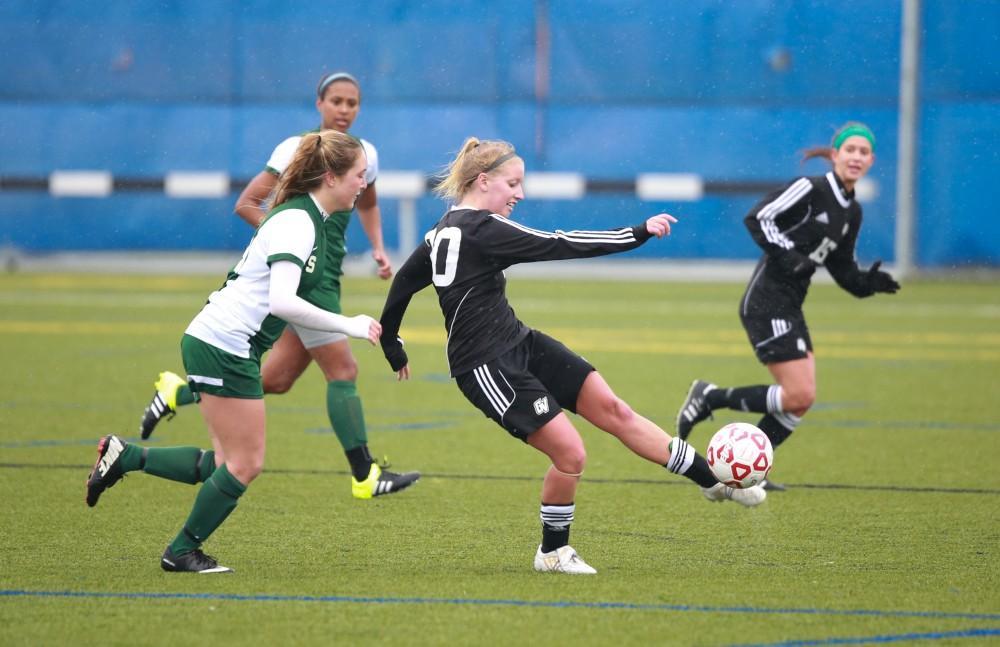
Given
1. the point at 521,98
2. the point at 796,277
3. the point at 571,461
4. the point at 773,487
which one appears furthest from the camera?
the point at 521,98

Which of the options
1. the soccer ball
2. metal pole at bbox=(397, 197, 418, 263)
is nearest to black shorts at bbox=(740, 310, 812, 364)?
the soccer ball

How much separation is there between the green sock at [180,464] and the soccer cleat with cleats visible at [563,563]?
4.56 ft

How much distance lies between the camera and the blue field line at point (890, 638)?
4.65 metres

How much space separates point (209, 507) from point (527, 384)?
1251 mm

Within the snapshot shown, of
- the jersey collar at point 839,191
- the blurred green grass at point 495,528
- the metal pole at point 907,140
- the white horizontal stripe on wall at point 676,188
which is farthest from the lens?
the white horizontal stripe on wall at point 676,188

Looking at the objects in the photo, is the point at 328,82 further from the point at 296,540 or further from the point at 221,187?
the point at 221,187

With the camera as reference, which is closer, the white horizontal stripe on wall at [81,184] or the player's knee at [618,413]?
the player's knee at [618,413]

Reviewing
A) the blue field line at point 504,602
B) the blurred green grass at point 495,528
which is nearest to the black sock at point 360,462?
the blurred green grass at point 495,528

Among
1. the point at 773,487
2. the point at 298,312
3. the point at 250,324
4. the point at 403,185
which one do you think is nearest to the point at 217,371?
the point at 250,324

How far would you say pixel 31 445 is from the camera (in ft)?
28.8

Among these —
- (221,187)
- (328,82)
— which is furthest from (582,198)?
(328,82)

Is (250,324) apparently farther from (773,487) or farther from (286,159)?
(773,487)

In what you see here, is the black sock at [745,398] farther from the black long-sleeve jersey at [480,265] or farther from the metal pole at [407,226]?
the metal pole at [407,226]

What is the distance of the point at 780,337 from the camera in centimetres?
790
